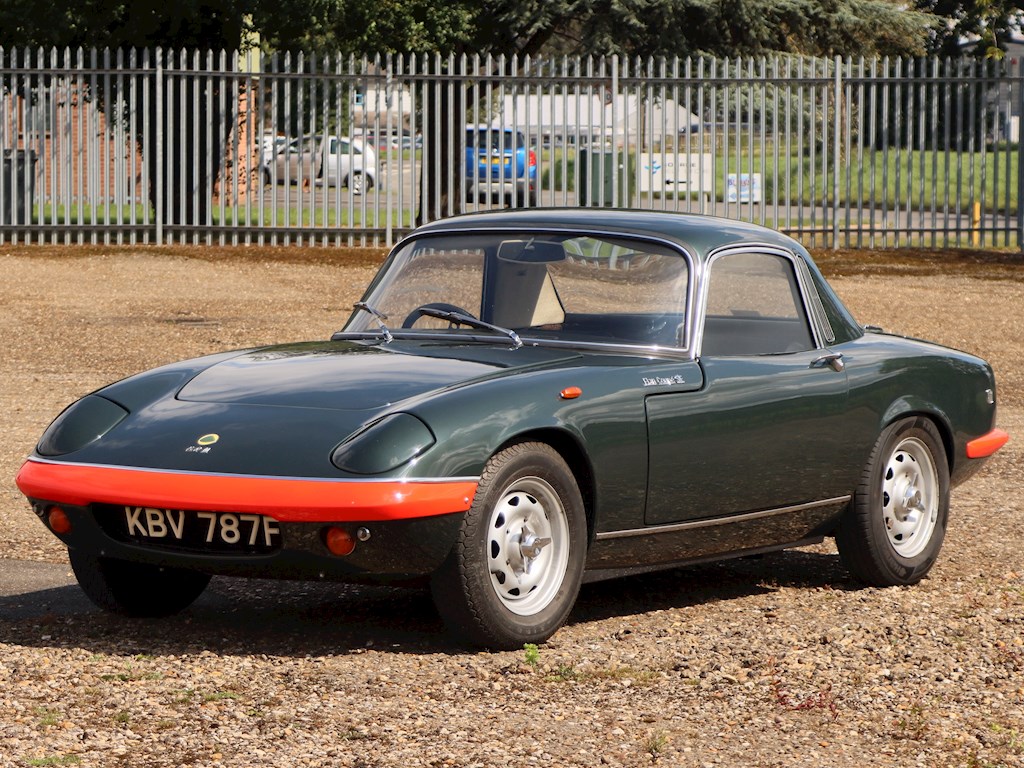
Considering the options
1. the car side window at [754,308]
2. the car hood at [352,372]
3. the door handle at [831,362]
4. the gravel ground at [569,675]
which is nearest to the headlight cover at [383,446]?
the car hood at [352,372]

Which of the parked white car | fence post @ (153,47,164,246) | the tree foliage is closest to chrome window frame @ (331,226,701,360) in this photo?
the parked white car

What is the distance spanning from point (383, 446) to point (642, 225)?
1.83 metres

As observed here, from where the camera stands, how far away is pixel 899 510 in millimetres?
6973

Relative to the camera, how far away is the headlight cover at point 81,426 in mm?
5676

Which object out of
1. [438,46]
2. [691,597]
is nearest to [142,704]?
[691,597]

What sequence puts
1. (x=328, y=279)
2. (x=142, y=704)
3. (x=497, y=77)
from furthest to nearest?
(x=497, y=77)
(x=328, y=279)
(x=142, y=704)

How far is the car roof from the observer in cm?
655

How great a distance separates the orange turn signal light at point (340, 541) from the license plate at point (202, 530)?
6.2 inches

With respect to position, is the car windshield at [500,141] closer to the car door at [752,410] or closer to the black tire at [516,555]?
the car door at [752,410]

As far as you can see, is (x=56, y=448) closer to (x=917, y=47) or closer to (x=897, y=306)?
(x=897, y=306)

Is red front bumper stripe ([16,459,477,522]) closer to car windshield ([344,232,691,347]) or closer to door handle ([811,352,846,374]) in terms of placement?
car windshield ([344,232,691,347])

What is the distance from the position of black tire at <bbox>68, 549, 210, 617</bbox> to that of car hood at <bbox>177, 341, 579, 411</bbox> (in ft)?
2.10

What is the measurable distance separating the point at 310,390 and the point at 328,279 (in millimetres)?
14951

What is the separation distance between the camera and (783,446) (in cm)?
638
